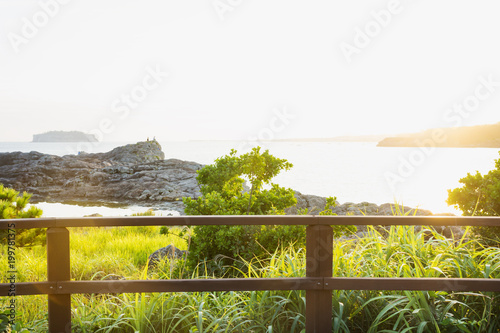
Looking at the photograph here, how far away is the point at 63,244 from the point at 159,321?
3.19 feet

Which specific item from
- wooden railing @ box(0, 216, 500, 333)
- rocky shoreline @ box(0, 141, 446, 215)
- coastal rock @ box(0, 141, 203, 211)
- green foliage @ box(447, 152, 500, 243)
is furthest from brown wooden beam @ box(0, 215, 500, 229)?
coastal rock @ box(0, 141, 203, 211)

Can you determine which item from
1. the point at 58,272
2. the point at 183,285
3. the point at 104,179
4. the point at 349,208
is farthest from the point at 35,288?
the point at 104,179

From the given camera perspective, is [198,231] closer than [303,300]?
No

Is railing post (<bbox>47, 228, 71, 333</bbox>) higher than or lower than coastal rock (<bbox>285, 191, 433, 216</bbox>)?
higher

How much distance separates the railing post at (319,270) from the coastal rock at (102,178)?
25.2 metres

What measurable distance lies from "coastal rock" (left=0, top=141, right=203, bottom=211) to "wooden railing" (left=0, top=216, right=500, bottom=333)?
2496 centimetres

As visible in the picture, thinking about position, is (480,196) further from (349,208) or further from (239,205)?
(349,208)

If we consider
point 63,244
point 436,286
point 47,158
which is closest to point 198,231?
point 63,244

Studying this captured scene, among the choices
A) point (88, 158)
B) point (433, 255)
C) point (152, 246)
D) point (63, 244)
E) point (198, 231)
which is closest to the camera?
point (63, 244)

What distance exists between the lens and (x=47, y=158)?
52125 mm

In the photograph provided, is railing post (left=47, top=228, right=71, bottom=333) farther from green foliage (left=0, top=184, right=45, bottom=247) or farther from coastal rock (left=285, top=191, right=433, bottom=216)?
coastal rock (left=285, top=191, right=433, bottom=216)

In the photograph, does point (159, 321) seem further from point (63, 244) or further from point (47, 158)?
point (47, 158)

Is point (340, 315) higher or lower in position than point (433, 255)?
lower

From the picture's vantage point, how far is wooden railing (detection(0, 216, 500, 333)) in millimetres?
2773
